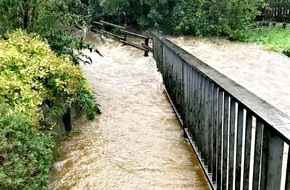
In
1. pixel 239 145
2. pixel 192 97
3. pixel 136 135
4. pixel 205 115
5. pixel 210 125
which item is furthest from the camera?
pixel 136 135

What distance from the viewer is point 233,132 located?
2410 millimetres

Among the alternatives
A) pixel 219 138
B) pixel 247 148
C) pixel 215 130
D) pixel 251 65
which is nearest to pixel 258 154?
pixel 247 148

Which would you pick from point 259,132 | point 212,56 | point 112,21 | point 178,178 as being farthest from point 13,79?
point 112,21

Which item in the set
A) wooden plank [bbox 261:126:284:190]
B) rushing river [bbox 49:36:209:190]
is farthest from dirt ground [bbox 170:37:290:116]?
wooden plank [bbox 261:126:284:190]

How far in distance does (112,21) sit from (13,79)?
14.1 meters

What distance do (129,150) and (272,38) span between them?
10459 millimetres

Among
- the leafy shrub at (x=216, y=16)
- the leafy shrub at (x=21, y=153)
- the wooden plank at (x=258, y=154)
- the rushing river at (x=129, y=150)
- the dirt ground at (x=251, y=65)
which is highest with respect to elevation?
the leafy shrub at (x=216, y=16)

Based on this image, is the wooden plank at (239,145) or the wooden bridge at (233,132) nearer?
the wooden bridge at (233,132)

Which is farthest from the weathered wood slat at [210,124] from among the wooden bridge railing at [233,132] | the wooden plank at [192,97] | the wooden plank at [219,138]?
the wooden plank at [192,97]

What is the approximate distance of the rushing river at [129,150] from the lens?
3.68m

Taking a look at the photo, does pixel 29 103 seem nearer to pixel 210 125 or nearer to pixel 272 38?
pixel 210 125

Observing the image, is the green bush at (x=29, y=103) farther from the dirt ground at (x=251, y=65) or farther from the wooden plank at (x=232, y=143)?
the dirt ground at (x=251, y=65)

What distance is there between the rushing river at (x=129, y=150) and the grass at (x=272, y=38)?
6043mm

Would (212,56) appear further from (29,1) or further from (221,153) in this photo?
(221,153)
